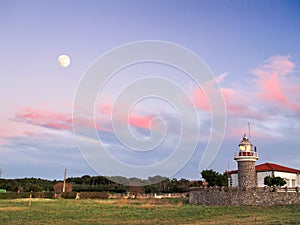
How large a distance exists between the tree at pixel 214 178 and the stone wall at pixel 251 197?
8.58m

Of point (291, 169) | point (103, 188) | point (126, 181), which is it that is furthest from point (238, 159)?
point (126, 181)

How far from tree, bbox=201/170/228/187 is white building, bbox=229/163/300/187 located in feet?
9.93

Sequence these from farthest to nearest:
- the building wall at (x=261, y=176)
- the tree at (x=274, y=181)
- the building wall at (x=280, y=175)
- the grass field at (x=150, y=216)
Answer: the building wall at (x=280, y=175)
the building wall at (x=261, y=176)
the tree at (x=274, y=181)
the grass field at (x=150, y=216)

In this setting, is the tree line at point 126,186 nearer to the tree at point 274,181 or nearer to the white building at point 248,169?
the white building at point 248,169

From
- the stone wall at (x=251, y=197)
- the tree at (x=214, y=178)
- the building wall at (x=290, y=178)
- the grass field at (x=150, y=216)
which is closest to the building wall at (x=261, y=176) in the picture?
the building wall at (x=290, y=178)

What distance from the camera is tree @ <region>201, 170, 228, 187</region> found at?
43.7 m

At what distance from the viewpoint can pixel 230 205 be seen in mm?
33281

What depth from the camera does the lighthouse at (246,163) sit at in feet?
126

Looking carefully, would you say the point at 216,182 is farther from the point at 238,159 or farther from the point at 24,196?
the point at 24,196

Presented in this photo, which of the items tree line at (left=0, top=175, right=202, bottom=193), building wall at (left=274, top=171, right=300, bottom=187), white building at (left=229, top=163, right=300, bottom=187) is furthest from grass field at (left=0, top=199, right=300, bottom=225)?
tree line at (left=0, top=175, right=202, bottom=193)

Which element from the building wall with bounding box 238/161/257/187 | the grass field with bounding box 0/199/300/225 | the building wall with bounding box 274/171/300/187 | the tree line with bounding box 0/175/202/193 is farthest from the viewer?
the tree line with bounding box 0/175/202/193

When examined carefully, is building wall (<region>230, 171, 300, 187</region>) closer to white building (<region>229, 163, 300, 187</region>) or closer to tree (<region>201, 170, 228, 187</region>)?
white building (<region>229, 163, 300, 187</region>)

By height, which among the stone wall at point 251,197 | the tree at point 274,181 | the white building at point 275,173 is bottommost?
the stone wall at point 251,197

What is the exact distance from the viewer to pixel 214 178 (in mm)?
43969
